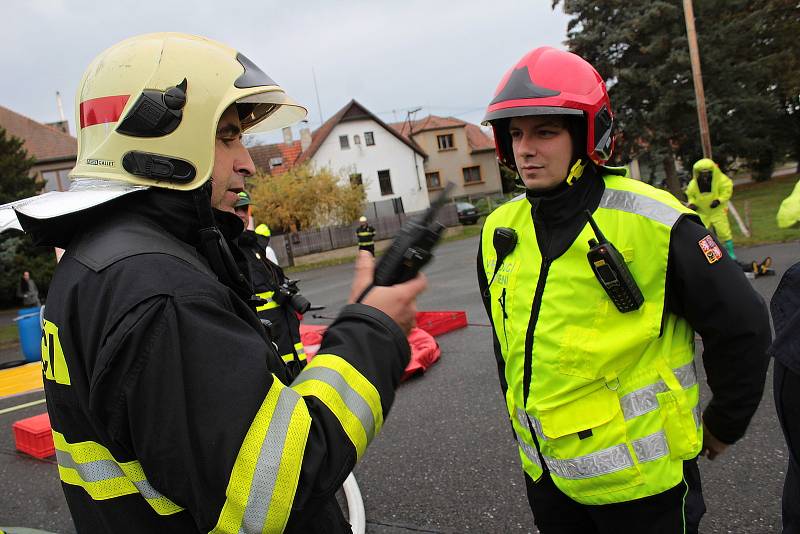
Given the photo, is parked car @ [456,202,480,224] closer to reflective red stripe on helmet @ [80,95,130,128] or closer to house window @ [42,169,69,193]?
house window @ [42,169,69,193]

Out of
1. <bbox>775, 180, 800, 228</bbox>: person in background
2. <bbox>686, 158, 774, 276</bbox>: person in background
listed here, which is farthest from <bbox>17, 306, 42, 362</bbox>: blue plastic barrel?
<bbox>686, 158, 774, 276</bbox>: person in background

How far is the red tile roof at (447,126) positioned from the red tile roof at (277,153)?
8789 millimetres

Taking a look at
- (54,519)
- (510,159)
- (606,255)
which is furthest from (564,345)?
(54,519)

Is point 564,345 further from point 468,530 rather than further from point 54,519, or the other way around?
point 54,519

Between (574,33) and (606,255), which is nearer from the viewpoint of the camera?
(606,255)

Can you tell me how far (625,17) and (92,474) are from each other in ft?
89.0

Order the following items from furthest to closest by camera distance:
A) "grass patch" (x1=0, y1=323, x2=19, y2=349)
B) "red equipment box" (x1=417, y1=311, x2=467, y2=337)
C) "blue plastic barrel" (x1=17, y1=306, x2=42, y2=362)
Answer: "grass patch" (x1=0, y1=323, x2=19, y2=349) < "blue plastic barrel" (x1=17, y1=306, x2=42, y2=362) < "red equipment box" (x1=417, y1=311, x2=467, y2=337)

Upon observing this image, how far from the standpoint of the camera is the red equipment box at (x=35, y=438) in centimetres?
480

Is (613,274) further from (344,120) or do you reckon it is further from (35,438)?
(344,120)

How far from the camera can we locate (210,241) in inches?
52.8

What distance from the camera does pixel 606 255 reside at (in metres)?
1.76

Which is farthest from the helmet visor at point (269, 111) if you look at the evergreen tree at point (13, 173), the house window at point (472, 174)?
the house window at point (472, 174)

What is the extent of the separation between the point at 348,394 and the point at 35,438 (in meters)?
4.88

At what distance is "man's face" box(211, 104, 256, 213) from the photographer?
142cm
